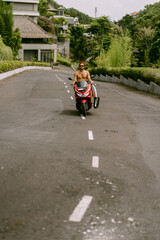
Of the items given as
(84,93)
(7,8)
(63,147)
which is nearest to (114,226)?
(63,147)

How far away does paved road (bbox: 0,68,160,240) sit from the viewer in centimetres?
448

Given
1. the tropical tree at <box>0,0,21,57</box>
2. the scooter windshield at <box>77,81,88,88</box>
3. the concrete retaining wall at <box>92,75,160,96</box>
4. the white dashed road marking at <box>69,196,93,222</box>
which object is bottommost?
the concrete retaining wall at <box>92,75,160,96</box>

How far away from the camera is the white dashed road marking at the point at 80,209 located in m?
4.69

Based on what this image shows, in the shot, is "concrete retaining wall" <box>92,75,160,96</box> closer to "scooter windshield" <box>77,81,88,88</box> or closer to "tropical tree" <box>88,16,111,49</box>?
"scooter windshield" <box>77,81,88,88</box>

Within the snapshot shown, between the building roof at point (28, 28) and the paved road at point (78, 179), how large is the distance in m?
71.6

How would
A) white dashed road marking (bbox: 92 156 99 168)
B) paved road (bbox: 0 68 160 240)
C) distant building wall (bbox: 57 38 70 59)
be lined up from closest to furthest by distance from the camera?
paved road (bbox: 0 68 160 240) < white dashed road marking (bbox: 92 156 99 168) < distant building wall (bbox: 57 38 70 59)

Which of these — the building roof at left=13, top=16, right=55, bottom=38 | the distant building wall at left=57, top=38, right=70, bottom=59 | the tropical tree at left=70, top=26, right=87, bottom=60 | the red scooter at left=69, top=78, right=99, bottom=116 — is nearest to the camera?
the red scooter at left=69, top=78, right=99, bottom=116

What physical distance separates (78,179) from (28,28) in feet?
268

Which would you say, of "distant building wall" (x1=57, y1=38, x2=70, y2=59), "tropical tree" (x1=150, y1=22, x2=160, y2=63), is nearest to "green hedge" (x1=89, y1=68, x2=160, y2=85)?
"tropical tree" (x1=150, y1=22, x2=160, y2=63)

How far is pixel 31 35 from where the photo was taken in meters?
80.4

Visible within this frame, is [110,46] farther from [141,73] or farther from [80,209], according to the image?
[80,209]

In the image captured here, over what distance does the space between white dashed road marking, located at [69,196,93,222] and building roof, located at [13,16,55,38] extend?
77.6 meters

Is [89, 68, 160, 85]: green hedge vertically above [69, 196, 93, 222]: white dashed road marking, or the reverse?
[89, 68, 160, 85]: green hedge

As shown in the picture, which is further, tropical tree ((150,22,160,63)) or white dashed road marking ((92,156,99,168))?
tropical tree ((150,22,160,63))
